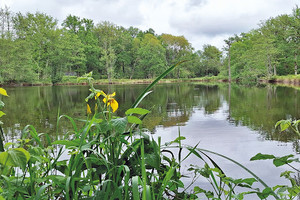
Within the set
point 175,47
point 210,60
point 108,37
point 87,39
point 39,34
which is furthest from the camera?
point 175,47

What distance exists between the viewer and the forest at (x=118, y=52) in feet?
91.3

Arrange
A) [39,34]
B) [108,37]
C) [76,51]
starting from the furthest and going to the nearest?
[108,37], [76,51], [39,34]

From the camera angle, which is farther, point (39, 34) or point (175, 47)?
point (175, 47)

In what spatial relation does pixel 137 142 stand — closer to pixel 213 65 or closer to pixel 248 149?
pixel 248 149

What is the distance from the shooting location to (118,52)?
43.6 metres

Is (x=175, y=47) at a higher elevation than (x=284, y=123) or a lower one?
higher

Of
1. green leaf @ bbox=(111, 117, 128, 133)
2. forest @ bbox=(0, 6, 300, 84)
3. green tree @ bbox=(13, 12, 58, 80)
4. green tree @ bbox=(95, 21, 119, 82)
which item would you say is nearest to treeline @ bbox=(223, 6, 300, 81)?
forest @ bbox=(0, 6, 300, 84)

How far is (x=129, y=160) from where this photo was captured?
106 centimetres

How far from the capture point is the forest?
2783cm

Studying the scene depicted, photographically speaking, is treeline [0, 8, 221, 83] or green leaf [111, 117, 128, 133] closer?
green leaf [111, 117, 128, 133]

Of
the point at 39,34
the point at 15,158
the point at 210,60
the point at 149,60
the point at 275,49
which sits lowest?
the point at 15,158

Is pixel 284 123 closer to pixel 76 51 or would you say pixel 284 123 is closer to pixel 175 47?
pixel 76 51

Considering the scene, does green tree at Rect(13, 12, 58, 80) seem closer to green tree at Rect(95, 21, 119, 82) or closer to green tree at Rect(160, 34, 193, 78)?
green tree at Rect(95, 21, 119, 82)

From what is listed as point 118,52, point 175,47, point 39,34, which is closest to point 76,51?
point 39,34
